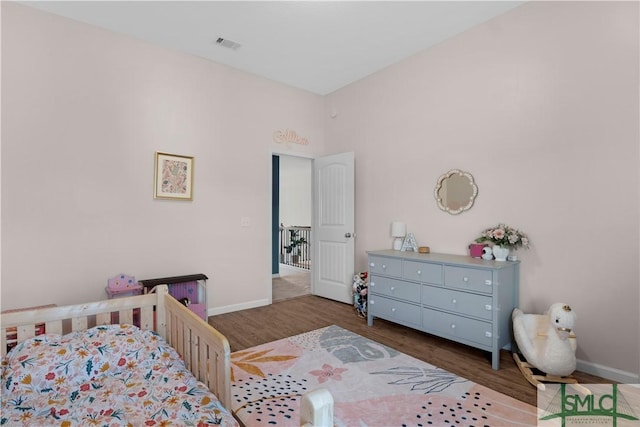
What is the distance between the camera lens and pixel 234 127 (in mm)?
3990

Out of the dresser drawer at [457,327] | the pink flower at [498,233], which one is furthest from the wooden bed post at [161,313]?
the pink flower at [498,233]

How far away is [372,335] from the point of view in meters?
3.22

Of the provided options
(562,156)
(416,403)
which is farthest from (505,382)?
(562,156)

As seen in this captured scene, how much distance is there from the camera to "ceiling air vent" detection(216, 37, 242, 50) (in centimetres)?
338

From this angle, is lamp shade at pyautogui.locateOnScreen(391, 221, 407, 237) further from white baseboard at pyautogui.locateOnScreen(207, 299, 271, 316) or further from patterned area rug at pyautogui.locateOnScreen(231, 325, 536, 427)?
white baseboard at pyautogui.locateOnScreen(207, 299, 271, 316)

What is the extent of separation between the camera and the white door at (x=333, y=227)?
4.28 m

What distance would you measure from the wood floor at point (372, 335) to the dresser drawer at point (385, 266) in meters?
0.61

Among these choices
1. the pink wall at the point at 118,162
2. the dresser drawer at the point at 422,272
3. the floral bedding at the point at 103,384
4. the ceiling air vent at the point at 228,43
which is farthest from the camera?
the ceiling air vent at the point at 228,43

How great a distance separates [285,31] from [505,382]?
3553mm

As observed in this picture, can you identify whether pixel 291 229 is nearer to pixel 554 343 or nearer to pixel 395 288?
pixel 395 288

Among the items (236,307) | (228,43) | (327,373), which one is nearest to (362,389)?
(327,373)

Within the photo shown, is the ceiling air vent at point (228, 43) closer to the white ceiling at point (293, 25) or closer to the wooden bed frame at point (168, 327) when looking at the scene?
the white ceiling at point (293, 25)

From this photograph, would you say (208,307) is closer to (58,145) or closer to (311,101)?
(58,145)

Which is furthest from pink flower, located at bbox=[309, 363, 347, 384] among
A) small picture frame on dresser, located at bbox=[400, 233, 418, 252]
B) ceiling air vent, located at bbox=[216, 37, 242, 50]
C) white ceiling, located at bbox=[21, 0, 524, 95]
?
ceiling air vent, located at bbox=[216, 37, 242, 50]
